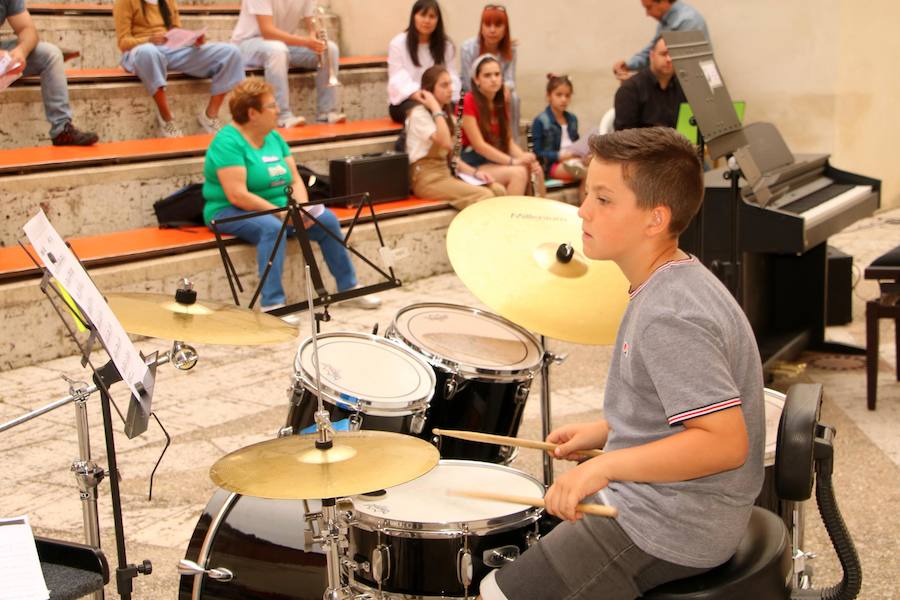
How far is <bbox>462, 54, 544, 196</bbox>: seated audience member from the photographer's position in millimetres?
7477

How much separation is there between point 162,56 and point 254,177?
153 centimetres

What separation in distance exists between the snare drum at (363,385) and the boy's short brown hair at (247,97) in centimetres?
294

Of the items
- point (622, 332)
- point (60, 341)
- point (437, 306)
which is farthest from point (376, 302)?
point (622, 332)

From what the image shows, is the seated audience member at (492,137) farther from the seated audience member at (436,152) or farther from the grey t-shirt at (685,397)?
the grey t-shirt at (685,397)

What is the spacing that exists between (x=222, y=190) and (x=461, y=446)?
3.33 m

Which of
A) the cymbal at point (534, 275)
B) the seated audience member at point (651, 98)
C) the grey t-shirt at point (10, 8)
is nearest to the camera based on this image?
the cymbal at point (534, 275)

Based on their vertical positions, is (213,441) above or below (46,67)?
below

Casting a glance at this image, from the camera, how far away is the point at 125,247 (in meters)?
5.79

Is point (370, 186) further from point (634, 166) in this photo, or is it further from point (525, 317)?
point (634, 166)

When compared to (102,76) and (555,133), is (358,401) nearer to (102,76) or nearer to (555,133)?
(102,76)

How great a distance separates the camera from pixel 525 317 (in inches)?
115

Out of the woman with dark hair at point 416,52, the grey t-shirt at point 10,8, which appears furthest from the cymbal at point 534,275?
the woman with dark hair at point 416,52

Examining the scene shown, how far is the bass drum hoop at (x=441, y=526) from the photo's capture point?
7.68 feet

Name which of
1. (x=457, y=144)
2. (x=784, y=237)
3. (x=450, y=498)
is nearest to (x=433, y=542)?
(x=450, y=498)
